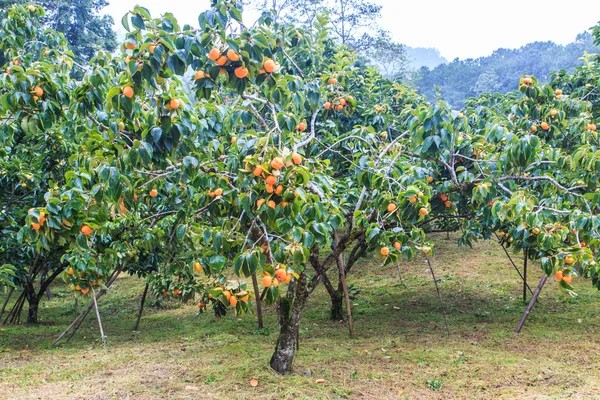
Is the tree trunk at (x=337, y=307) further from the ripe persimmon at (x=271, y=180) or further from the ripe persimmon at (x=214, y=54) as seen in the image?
the ripe persimmon at (x=214, y=54)

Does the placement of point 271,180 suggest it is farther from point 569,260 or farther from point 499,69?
point 499,69

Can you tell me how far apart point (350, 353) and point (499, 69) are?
907 inches

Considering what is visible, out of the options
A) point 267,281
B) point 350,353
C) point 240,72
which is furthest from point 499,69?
point 267,281

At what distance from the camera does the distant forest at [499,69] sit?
22641 millimetres

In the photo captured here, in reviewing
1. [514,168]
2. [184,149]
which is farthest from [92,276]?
[514,168]

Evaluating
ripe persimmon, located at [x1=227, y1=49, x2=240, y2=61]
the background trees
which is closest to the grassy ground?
ripe persimmon, located at [x1=227, y1=49, x2=240, y2=61]

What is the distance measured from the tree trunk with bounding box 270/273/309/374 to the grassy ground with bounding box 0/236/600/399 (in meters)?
0.14

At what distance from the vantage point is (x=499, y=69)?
78.7ft

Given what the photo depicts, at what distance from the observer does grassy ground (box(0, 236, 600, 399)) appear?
385 centimetres

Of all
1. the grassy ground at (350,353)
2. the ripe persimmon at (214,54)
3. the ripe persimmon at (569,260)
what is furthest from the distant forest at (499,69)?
the ripe persimmon at (214,54)

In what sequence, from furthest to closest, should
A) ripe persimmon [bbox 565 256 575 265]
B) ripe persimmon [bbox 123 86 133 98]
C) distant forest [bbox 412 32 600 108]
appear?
distant forest [bbox 412 32 600 108] < ripe persimmon [bbox 565 256 575 265] < ripe persimmon [bbox 123 86 133 98]

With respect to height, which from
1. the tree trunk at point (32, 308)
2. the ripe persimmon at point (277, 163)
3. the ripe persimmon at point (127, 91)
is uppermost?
the ripe persimmon at point (127, 91)

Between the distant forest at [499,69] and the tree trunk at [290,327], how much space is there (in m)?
20.0

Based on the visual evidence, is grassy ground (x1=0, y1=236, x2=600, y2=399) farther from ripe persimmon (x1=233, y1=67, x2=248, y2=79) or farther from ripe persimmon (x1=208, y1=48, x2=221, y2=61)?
ripe persimmon (x1=208, y1=48, x2=221, y2=61)
